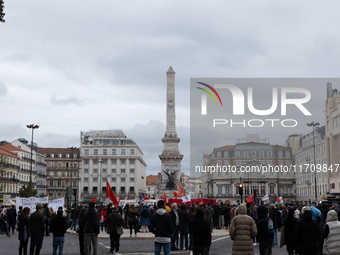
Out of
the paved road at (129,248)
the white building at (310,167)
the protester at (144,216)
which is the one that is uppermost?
the white building at (310,167)

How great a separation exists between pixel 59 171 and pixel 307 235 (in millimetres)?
110452

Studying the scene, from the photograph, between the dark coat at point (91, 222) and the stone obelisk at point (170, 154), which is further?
the stone obelisk at point (170, 154)

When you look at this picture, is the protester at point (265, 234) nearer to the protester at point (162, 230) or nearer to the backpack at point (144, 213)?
the protester at point (162, 230)

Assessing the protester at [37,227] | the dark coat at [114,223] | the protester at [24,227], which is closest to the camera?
the protester at [37,227]

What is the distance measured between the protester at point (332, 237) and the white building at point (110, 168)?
106447mm

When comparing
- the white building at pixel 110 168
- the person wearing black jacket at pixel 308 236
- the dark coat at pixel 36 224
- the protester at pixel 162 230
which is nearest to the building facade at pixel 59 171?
the white building at pixel 110 168

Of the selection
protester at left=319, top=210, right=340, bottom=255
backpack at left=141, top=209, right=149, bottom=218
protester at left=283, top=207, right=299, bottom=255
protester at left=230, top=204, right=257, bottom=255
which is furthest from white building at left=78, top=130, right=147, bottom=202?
protester at left=319, top=210, right=340, bottom=255

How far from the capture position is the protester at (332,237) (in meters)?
9.76

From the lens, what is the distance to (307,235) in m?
10.7

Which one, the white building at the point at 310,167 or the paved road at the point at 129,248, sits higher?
the white building at the point at 310,167

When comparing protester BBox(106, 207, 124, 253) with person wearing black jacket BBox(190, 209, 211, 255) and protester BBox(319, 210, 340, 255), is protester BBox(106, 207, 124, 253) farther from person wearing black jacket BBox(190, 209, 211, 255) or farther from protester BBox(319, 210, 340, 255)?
protester BBox(319, 210, 340, 255)

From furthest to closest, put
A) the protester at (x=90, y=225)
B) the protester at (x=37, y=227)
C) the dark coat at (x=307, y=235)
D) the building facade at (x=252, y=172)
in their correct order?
1. the building facade at (x=252, y=172)
2. the protester at (x=37, y=227)
3. the protester at (x=90, y=225)
4. the dark coat at (x=307, y=235)

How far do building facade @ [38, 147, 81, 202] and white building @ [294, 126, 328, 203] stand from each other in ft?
163

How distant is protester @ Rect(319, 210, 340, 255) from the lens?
9.76 metres
